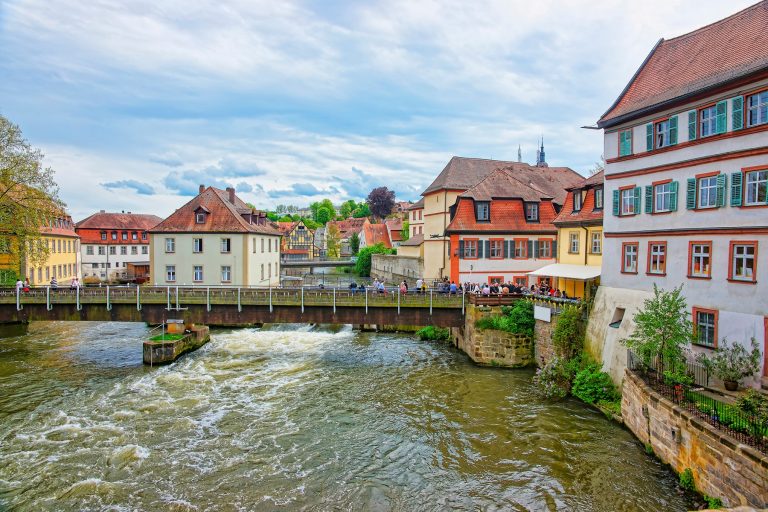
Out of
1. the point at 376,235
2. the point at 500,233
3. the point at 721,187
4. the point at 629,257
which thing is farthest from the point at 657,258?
the point at 376,235

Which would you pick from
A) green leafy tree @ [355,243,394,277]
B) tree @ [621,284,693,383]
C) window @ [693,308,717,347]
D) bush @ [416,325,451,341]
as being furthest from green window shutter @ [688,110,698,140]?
green leafy tree @ [355,243,394,277]

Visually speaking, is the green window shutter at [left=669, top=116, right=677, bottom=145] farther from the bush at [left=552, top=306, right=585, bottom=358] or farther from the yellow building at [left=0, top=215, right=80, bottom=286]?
the yellow building at [left=0, top=215, right=80, bottom=286]

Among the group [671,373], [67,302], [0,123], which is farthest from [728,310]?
[0,123]

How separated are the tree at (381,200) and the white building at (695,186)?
358 ft

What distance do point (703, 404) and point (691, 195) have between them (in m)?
7.82

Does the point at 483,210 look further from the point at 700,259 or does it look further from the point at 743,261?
the point at 743,261

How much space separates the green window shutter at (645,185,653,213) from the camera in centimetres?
1923

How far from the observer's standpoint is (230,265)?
39.8 metres

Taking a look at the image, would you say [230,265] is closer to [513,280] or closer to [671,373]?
[513,280]

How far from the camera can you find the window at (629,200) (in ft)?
65.6

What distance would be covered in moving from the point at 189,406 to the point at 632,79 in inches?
931

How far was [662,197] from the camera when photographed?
1880 centimetres

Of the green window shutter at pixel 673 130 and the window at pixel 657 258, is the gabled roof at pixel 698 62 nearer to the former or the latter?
the green window shutter at pixel 673 130

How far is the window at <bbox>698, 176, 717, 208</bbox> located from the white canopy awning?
21.1 ft
